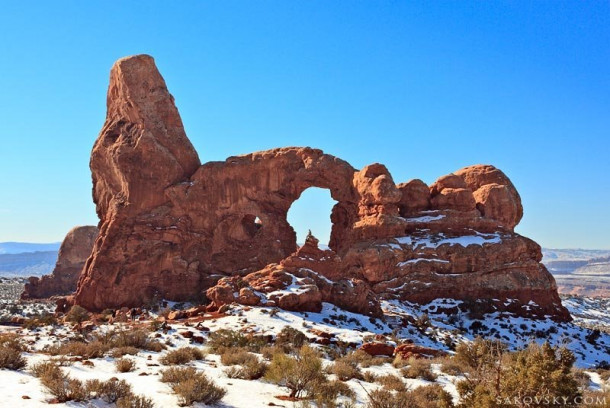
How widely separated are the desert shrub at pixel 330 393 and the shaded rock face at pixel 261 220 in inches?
880

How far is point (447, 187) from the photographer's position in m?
38.6

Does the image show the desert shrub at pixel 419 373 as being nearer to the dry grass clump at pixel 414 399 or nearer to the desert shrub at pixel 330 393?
the dry grass clump at pixel 414 399

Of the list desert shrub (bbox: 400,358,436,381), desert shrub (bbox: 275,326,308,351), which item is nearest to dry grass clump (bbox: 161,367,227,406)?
desert shrub (bbox: 400,358,436,381)

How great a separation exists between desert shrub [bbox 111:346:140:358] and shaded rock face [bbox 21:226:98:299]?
139ft

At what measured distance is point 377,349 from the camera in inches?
727

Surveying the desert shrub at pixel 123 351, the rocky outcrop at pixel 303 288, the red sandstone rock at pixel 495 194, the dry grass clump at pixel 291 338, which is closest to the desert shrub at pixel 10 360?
the desert shrub at pixel 123 351

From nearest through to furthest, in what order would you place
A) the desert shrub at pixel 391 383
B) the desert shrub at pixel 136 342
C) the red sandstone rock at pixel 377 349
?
the desert shrub at pixel 391 383 → the desert shrub at pixel 136 342 → the red sandstone rock at pixel 377 349

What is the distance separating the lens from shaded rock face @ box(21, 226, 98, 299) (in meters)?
52.7

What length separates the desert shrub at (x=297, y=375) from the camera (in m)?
11.2

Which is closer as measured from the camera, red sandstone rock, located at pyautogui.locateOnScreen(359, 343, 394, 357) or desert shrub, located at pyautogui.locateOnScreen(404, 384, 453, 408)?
desert shrub, located at pyautogui.locateOnScreen(404, 384, 453, 408)

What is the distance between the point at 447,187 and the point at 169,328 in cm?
2521

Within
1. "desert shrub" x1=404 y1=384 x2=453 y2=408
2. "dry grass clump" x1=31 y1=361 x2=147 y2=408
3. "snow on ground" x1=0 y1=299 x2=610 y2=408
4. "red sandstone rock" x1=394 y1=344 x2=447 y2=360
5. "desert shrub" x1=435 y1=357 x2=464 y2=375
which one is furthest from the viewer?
"red sandstone rock" x1=394 y1=344 x2=447 y2=360

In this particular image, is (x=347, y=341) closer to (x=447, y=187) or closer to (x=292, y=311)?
(x=292, y=311)

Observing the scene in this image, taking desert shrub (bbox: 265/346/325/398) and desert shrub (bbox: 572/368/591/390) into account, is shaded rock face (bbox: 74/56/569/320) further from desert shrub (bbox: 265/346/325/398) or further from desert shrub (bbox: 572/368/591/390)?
desert shrub (bbox: 265/346/325/398)
